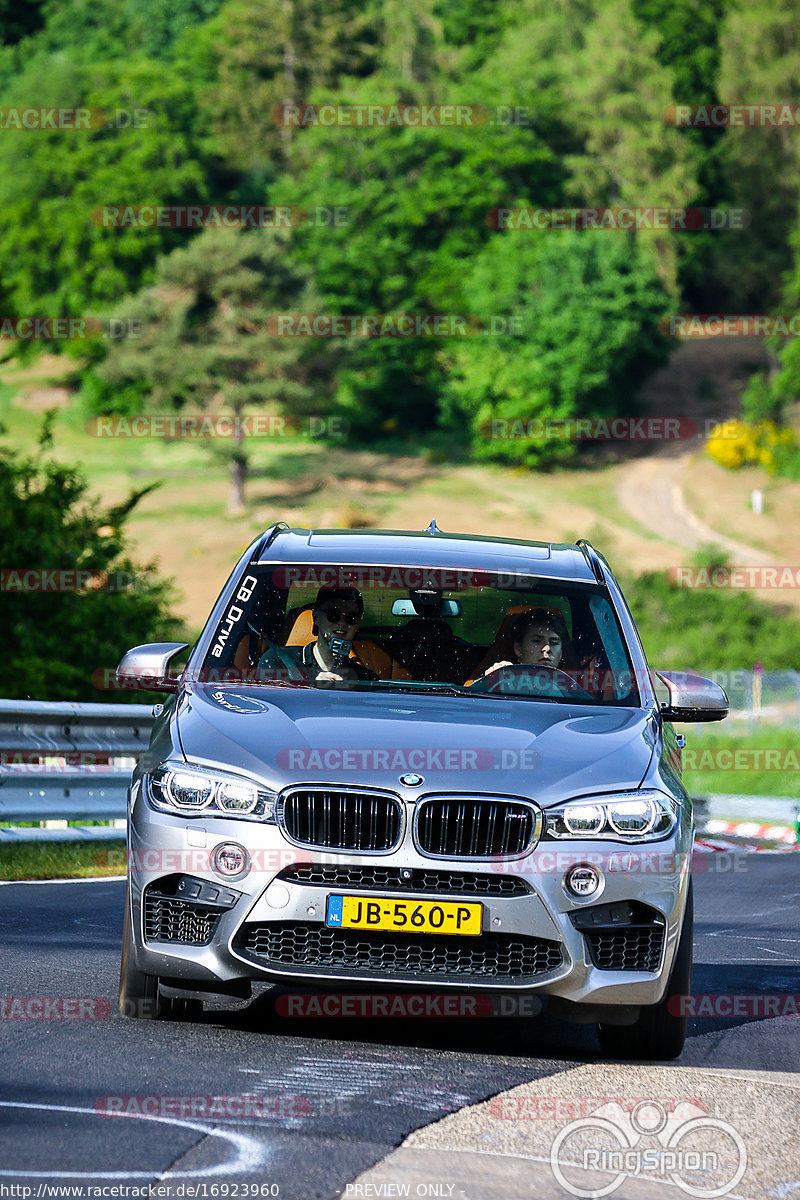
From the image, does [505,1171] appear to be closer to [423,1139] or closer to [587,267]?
[423,1139]

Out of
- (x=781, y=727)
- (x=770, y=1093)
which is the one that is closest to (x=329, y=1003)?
(x=770, y=1093)

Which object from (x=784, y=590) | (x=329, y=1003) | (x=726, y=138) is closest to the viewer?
(x=329, y=1003)

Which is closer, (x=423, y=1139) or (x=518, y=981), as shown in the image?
(x=423, y=1139)

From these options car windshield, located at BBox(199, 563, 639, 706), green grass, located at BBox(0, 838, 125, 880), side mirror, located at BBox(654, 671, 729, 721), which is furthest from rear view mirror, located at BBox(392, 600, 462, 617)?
green grass, located at BBox(0, 838, 125, 880)

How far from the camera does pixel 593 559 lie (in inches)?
314

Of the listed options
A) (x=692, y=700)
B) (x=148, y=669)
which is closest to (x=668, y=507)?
(x=692, y=700)

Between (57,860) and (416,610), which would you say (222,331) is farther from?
(416,610)

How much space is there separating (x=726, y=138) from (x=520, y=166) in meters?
12.5

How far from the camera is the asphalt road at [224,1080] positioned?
4465 millimetres

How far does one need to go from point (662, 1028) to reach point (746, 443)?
90560mm

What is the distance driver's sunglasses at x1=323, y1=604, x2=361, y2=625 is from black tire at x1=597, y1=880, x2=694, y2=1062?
1.86 m

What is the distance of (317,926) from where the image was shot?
5820 millimetres

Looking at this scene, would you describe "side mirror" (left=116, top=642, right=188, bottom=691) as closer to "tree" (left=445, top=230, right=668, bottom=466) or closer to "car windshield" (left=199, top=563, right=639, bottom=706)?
"car windshield" (left=199, top=563, right=639, bottom=706)

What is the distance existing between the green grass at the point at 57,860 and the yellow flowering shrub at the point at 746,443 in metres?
82.9
